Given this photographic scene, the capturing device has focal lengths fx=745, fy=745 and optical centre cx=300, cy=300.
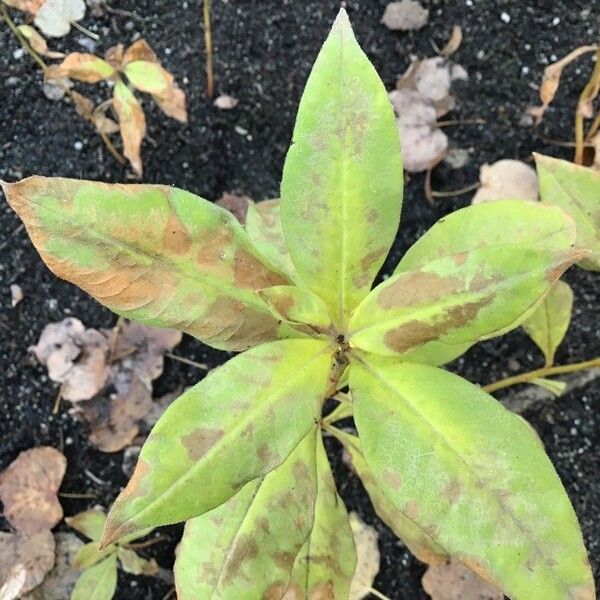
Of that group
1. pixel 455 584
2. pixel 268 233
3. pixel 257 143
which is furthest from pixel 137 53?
pixel 455 584

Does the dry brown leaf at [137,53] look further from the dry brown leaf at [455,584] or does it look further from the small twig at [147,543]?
the dry brown leaf at [455,584]

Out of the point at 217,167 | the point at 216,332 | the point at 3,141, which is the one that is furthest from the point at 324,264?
the point at 3,141

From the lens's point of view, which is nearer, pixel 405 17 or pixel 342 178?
pixel 342 178

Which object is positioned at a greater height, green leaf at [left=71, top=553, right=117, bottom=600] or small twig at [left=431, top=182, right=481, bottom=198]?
small twig at [left=431, top=182, right=481, bottom=198]

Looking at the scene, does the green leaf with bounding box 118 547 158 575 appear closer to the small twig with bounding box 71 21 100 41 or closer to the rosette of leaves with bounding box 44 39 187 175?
the rosette of leaves with bounding box 44 39 187 175

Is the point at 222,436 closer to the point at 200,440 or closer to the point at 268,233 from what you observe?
the point at 200,440

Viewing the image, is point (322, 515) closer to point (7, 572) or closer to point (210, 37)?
point (7, 572)

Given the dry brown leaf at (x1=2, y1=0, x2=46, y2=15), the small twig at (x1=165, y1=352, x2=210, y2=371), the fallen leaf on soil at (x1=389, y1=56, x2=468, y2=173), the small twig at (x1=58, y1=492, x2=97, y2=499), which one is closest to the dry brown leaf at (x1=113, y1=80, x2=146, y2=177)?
the dry brown leaf at (x1=2, y1=0, x2=46, y2=15)
